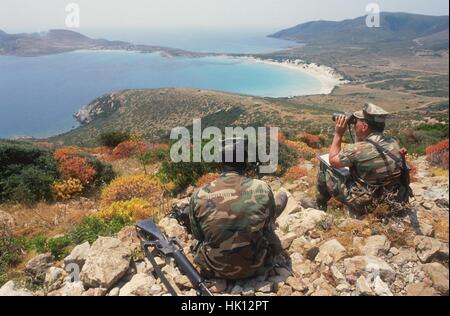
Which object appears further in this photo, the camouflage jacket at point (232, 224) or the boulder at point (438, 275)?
the camouflage jacket at point (232, 224)

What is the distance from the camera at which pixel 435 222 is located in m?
4.66

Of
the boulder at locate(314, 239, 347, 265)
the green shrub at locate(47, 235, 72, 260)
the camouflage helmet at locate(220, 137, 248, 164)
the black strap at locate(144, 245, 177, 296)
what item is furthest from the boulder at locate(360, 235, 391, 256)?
the green shrub at locate(47, 235, 72, 260)

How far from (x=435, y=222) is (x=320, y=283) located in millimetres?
2072

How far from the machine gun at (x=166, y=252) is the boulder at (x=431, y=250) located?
7.50 feet

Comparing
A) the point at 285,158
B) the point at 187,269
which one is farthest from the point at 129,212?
the point at 285,158

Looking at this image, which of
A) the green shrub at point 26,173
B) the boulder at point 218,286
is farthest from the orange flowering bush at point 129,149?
the boulder at point 218,286

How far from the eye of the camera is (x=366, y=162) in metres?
4.58

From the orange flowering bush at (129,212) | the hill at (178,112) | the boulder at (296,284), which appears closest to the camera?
the boulder at (296,284)

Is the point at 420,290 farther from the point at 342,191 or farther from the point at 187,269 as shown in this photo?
the point at 187,269

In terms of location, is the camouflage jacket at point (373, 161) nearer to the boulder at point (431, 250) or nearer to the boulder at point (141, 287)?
the boulder at point (431, 250)

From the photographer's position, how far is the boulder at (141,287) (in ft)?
12.0

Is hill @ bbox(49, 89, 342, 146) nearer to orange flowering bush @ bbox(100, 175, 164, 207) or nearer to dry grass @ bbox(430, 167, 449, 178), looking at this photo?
dry grass @ bbox(430, 167, 449, 178)
